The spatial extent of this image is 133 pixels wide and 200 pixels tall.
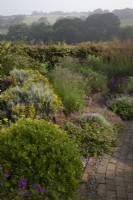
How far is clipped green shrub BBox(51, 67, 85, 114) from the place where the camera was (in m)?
7.54

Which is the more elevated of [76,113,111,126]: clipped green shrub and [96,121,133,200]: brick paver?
[76,113,111,126]: clipped green shrub

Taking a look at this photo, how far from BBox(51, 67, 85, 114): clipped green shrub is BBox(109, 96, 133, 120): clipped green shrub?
2.51 feet

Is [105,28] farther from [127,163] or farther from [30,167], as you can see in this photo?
[30,167]

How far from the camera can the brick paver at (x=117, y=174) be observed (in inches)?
174

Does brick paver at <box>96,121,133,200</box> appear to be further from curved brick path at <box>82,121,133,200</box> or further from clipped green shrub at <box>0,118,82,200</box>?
clipped green shrub at <box>0,118,82,200</box>

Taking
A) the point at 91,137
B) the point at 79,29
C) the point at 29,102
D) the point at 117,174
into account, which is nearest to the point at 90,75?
the point at 29,102

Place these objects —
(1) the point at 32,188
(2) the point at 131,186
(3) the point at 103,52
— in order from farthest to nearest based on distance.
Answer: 1. (3) the point at 103,52
2. (2) the point at 131,186
3. (1) the point at 32,188

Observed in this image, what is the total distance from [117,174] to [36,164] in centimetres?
161

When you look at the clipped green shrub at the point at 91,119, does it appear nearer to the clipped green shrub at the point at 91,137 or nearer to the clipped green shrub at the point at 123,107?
the clipped green shrub at the point at 91,137

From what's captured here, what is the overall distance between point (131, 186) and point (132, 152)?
1.29 m

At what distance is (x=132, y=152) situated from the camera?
19.2ft

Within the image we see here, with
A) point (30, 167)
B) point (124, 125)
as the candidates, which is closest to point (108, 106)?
point (124, 125)

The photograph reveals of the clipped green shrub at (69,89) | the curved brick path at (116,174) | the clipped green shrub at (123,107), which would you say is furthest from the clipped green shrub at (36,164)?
the clipped green shrub at (123,107)

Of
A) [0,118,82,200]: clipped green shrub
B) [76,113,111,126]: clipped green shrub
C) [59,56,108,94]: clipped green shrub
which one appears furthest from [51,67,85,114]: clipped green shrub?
[0,118,82,200]: clipped green shrub
